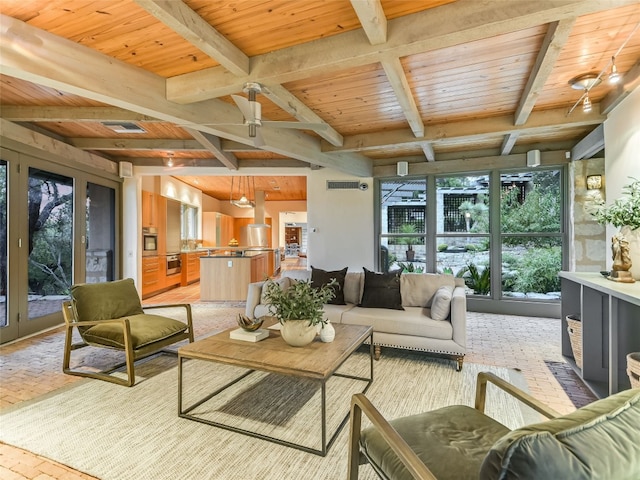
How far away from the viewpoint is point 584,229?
488cm

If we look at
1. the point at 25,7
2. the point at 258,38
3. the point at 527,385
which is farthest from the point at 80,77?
the point at 527,385

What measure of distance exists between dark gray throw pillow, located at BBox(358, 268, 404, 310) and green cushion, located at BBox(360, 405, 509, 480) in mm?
2014

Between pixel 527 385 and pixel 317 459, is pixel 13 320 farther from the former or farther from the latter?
pixel 527 385

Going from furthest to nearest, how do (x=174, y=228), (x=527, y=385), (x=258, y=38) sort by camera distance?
1. (x=174, y=228)
2. (x=527, y=385)
3. (x=258, y=38)

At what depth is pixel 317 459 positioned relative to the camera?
1.85m

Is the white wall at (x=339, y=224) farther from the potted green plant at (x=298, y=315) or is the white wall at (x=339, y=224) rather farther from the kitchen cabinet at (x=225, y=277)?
the potted green plant at (x=298, y=315)

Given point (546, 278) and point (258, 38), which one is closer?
point (258, 38)

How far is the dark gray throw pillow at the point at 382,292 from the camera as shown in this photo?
3.58m

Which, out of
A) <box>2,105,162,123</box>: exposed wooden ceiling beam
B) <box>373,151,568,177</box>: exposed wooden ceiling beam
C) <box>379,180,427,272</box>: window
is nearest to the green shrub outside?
<box>373,151,568,177</box>: exposed wooden ceiling beam

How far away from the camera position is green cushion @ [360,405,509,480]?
117cm

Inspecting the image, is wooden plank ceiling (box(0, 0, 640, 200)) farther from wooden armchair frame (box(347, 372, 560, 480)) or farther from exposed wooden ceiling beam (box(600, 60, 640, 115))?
wooden armchair frame (box(347, 372, 560, 480))

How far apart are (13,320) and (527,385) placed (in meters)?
5.70

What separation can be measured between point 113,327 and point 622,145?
5.16 meters

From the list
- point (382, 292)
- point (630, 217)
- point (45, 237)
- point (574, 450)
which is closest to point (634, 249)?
point (630, 217)
